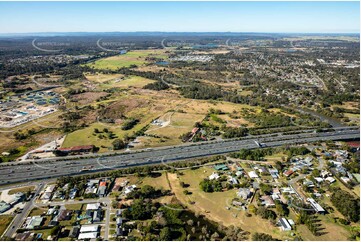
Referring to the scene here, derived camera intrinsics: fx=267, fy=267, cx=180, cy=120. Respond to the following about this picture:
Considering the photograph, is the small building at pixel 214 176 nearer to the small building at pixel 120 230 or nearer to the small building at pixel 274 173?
the small building at pixel 274 173

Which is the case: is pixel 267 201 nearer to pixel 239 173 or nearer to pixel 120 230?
pixel 239 173

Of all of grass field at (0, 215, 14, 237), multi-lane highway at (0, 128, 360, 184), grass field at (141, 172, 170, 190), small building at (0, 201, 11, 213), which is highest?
small building at (0, 201, 11, 213)

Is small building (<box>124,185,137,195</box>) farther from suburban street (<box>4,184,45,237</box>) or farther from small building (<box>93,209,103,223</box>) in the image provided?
suburban street (<box>4,184,45,237</box>)

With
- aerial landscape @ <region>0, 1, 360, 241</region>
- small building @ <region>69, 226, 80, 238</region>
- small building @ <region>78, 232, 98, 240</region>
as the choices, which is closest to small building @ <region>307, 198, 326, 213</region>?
aerial landscape @ <region>0, 1, 360, 241</region>

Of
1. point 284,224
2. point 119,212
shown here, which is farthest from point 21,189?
point 284,224

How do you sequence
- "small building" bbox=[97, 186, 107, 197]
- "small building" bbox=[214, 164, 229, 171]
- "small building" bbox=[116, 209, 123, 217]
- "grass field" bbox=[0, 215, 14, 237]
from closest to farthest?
"grass field" bbox=[0, 215, 14, 237] < "small building" bbox=[116, 209, 123, 217] < "small building" bbox=[97, 186, 107, 197] < "small building" bbox=[214, 164, 229, 171]

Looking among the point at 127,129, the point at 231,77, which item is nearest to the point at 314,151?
the point at 127,129

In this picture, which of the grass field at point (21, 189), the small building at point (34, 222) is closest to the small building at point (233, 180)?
the small building at point (34, 222)
